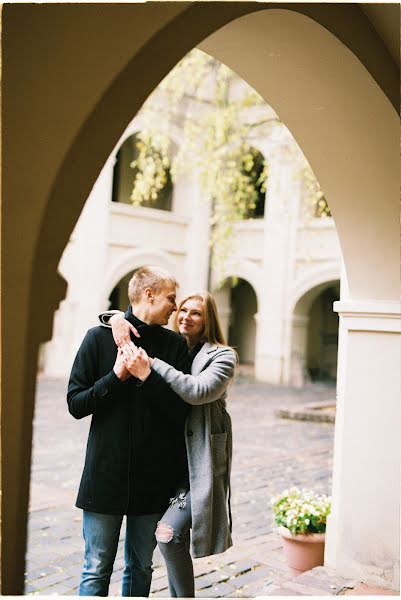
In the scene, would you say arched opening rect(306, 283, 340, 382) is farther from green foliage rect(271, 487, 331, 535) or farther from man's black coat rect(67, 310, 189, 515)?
man's black coat rect(67, 310, 189, 515)

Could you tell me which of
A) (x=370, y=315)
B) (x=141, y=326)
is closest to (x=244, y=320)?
(x=370, y=315)

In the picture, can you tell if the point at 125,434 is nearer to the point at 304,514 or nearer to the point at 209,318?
the point at 209,318

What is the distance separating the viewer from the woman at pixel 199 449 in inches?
111

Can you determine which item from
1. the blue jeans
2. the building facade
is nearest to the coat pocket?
the blue jeans

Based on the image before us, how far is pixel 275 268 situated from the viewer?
1852cm

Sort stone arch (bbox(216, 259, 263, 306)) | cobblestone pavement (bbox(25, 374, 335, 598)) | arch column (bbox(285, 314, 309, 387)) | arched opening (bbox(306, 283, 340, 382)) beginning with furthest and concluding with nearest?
1. arched opening (bbox(306, 283, 340, 382))
2. stone arch (bbox(216, 259, 263, 306))
3. arch column (bbox(285, 314, 309, 387))
4. cobblestone pavement (bbox(25, 374, 335, 598))

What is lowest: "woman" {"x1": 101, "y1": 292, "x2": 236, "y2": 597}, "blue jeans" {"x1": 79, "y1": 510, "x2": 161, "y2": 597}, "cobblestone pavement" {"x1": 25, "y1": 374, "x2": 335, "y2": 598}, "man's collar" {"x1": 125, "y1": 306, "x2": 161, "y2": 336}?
"cobblestone pavement" {"x1": 25, "y1": 374, "x2": 335, "y2": 598}

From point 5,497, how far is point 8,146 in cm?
84

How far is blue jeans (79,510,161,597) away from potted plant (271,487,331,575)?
1.50 metres

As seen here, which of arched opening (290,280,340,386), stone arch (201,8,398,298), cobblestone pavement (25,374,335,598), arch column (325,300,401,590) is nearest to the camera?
stone arch (201,8,398,298)

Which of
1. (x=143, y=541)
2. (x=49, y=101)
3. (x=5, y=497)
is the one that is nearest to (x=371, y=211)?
(x=143, y=541)

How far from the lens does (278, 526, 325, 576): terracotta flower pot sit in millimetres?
4211

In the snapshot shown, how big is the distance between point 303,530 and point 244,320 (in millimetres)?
18433

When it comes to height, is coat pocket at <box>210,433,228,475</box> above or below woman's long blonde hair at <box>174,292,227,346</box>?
below
